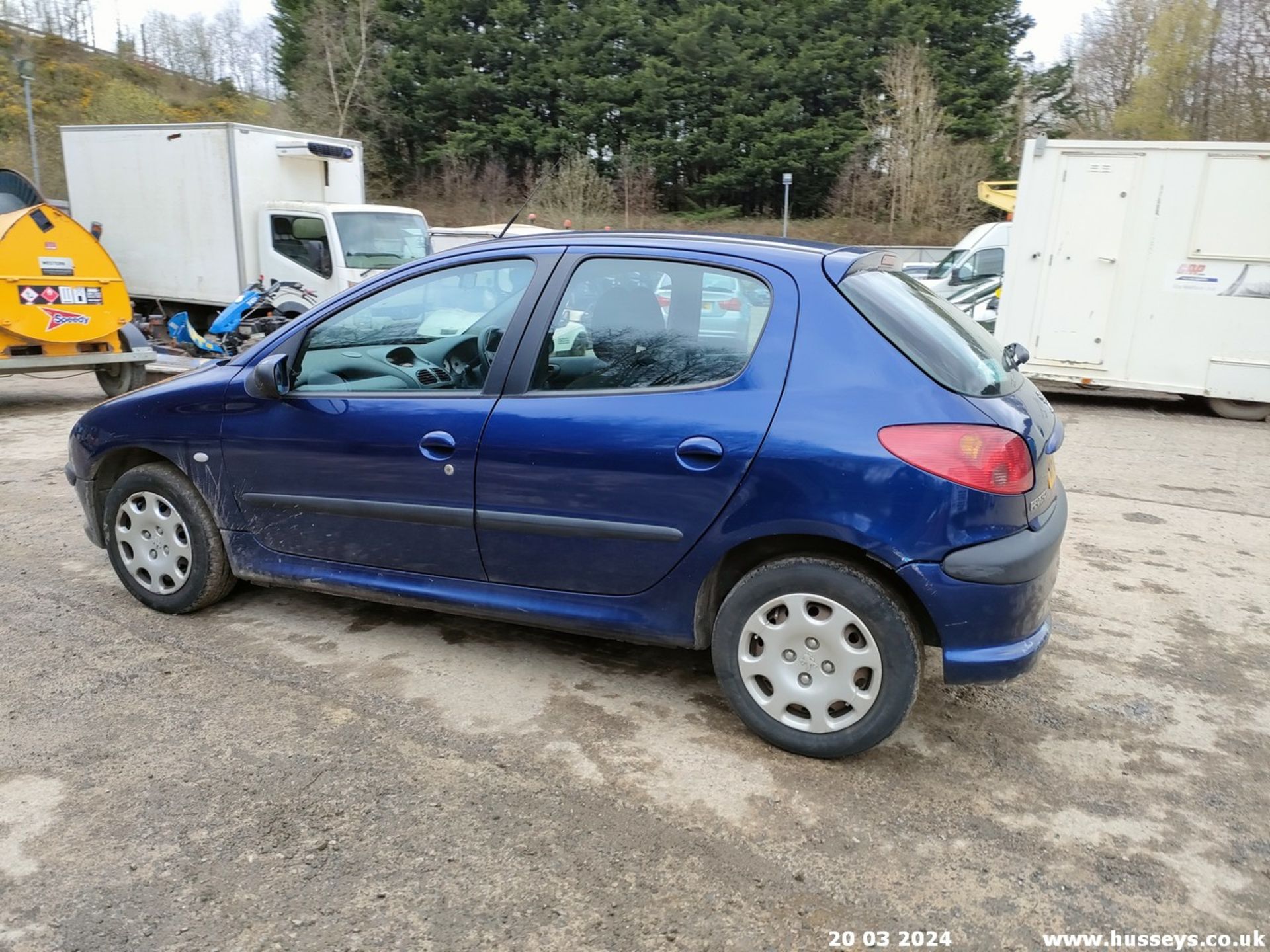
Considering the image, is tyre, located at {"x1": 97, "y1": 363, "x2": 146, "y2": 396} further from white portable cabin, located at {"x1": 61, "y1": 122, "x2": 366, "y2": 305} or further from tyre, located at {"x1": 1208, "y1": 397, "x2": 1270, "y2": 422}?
tyre, located at {"x1": 1208, "y1": 397, "x2": 1270, "y2": 422}

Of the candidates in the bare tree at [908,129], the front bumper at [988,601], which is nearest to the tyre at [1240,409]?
the front bumper at [988,601]

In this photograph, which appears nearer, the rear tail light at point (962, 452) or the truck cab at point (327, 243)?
the rear tail light at point (962, 452)

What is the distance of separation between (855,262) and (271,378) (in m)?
2.29

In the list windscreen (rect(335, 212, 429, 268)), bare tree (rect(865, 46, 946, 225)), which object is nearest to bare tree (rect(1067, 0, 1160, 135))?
bare tree (rect(865, 46, 946, 225))

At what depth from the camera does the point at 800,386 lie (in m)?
3.01

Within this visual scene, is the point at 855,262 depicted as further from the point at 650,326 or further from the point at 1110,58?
the point at 1110,58

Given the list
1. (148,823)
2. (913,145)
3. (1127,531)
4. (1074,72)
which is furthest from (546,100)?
(148,823)

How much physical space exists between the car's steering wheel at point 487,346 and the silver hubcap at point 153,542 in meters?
1.66

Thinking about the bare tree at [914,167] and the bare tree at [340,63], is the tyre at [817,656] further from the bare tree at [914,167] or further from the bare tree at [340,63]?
the bare tree at [340,63]

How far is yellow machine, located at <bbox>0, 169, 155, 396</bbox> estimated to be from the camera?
8555 mm

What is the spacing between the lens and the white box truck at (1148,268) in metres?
9.30

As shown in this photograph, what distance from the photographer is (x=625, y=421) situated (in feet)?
10.4

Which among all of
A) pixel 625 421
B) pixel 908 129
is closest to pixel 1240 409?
pixel 625 421

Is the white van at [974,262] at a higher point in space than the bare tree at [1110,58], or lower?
lower
